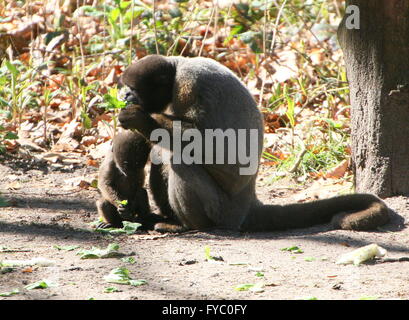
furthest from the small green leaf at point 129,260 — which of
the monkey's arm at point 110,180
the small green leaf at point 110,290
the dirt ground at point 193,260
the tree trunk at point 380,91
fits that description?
the tree trunk at point 380,91

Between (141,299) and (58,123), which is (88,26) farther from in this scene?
(141,299)

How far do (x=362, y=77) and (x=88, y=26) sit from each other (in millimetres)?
6394

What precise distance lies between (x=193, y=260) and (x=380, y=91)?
89.0 inches

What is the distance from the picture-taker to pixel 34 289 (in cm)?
413

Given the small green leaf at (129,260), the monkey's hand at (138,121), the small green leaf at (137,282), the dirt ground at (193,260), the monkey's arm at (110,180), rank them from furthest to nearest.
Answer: the monkey's arm at (110,180), the monkey's hand at (138,121), the small green leaf at (129,260), the small green leaf at (137,282), the dirt ground at (193,260)

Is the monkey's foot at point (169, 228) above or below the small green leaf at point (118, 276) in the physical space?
below

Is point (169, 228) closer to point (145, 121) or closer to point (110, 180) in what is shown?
point (110, 180)

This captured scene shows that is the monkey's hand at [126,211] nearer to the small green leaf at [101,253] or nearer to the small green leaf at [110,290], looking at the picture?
the small green leaf at [101,253]

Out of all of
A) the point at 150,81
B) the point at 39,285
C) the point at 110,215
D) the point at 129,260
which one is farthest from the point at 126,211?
the point at 39,285

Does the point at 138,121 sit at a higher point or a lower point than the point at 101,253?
higher

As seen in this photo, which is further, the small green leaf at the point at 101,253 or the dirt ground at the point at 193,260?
the small green leaf at the point at 101,253

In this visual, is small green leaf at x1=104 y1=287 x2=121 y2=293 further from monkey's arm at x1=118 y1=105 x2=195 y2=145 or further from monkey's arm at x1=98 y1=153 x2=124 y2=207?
monkey's arm at x1=98 y1=153 x2=124 y2=207

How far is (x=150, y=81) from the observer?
19.5ft

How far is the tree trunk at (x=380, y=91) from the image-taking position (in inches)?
229
